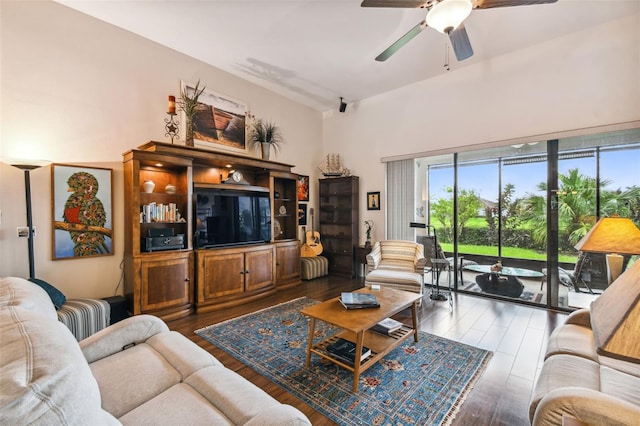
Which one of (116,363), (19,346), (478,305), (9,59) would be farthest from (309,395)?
(9,59)

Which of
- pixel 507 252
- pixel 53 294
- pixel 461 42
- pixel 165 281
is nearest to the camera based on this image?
pixel 53 294

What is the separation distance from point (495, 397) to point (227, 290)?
3127mm

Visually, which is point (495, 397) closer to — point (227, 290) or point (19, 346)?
point (19, 346)

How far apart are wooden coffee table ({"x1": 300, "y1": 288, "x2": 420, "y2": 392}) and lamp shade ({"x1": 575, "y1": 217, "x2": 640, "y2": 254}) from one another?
1406 mm

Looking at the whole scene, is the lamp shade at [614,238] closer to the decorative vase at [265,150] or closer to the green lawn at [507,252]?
the green lawn at [507,252]

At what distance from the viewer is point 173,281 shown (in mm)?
3309

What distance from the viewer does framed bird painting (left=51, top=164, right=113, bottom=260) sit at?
114 inches

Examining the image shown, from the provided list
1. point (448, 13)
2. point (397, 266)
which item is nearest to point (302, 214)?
point (397, 266)

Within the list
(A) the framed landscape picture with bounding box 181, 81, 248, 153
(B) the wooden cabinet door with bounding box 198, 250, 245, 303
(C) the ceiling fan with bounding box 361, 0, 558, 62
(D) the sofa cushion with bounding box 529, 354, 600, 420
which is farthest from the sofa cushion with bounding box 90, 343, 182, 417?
(A) the framed landscape picture with bounding box 181, 81, 248, 153

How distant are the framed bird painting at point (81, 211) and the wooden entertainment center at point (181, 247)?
0.70 ft

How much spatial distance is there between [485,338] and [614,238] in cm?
146

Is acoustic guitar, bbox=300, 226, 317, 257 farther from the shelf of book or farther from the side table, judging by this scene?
the shelf of book

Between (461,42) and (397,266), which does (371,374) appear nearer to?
(397,266)

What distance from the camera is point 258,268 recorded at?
162 inches
